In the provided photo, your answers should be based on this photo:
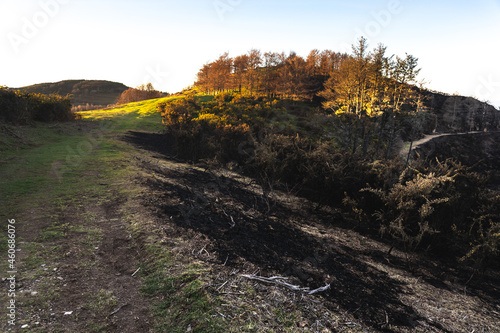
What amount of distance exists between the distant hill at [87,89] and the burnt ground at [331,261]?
119 metres

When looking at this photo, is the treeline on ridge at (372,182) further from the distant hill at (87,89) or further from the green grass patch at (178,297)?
the distant hill at (87,89)

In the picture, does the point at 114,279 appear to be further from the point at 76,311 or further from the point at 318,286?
the point at 318,286

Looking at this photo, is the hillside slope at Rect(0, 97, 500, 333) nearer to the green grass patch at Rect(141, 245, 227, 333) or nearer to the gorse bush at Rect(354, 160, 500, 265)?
the green grass patch at Rect(141, 245, 227, 333)

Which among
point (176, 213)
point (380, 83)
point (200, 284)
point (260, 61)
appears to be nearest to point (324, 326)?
point (200, 284)

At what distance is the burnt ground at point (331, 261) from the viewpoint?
4.38m

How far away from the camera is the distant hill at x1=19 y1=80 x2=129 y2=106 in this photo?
10438cm

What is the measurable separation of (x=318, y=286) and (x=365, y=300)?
91 cm

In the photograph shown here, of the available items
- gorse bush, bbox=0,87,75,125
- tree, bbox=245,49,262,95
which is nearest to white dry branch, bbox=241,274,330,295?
gorse bush, bbox=0,87,75,125

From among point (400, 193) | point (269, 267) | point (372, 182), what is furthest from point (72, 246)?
point (372, 182)

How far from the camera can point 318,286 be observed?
4.69m

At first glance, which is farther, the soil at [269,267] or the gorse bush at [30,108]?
the gorse bush at [30,108]

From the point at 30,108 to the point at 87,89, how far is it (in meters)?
124

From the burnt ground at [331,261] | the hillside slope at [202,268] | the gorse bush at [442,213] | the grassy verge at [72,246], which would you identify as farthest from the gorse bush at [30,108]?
the gorse bush at [442,213]

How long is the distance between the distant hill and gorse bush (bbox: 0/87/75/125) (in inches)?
3755
